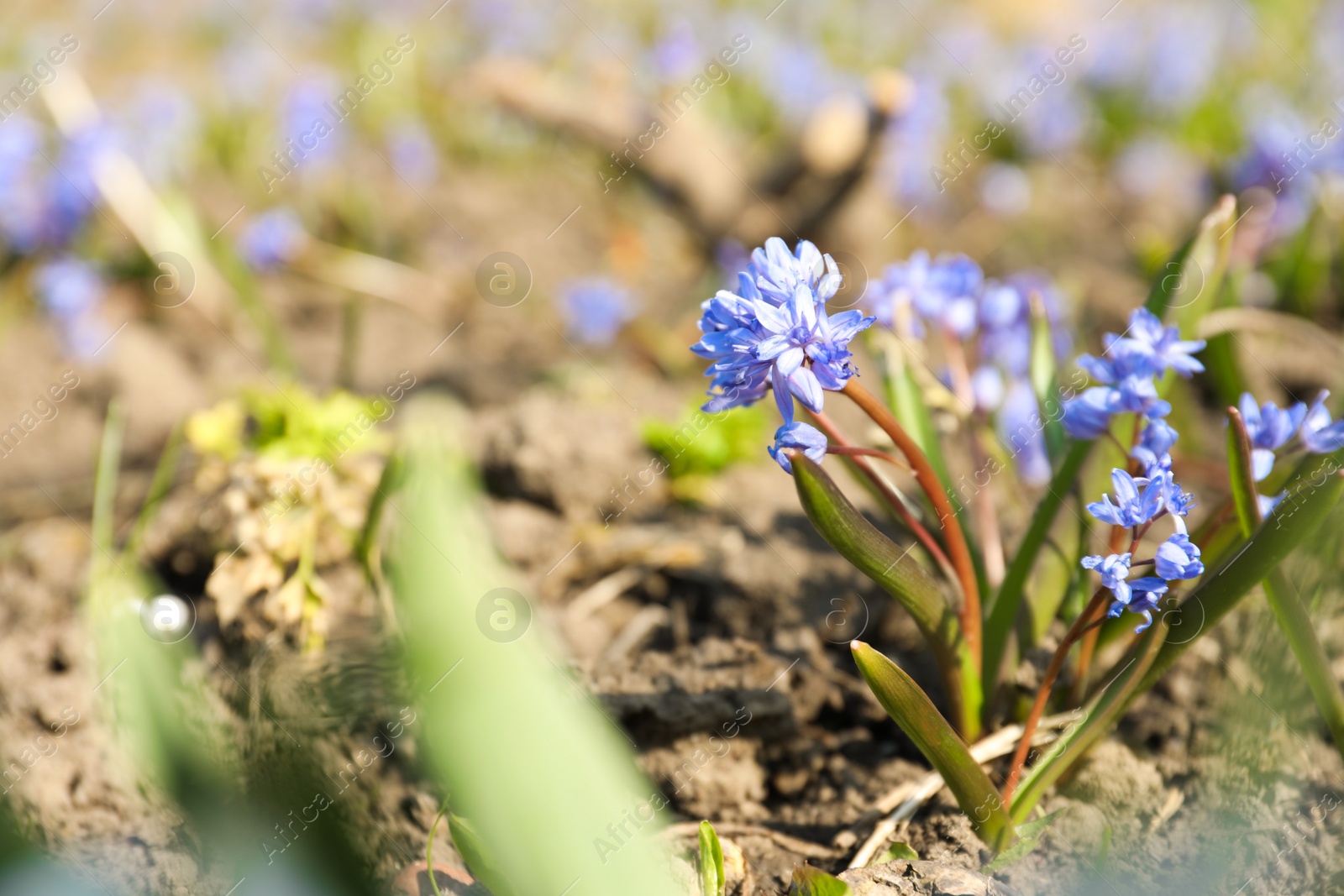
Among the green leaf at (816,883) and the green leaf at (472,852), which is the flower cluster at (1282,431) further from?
the green leaf at (472,852)

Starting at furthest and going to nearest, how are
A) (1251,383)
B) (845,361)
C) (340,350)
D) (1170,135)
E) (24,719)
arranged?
(1170,135), (340,350), (1251,383), (24,719), (845,361)

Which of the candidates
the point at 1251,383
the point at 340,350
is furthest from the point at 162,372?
the point at 1251,383

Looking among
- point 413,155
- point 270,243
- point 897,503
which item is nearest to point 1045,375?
point 897,503

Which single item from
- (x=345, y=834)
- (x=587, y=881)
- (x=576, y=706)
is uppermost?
(x=345, y=834)

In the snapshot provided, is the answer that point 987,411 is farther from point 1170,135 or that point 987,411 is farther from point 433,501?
point 1170,135

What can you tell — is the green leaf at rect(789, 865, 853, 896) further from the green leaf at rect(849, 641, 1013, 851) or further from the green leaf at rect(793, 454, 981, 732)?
the green leaf at rect(793, 454, 981, 732)

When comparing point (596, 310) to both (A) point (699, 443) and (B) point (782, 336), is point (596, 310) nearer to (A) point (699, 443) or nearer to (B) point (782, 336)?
(A) point (699, 443)
